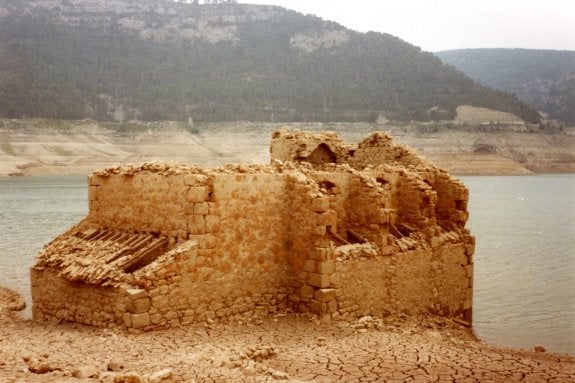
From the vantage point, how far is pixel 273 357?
9.92 meters

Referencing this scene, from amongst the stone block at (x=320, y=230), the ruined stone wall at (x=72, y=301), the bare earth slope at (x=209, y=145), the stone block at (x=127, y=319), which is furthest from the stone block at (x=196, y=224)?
the bare earth slope at (x=209, y=145)

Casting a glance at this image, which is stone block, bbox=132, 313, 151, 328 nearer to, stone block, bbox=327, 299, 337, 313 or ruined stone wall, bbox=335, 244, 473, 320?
stone block, bbox=327, 299, 337, 313

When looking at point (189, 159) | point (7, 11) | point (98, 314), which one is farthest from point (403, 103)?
point (98, 314)

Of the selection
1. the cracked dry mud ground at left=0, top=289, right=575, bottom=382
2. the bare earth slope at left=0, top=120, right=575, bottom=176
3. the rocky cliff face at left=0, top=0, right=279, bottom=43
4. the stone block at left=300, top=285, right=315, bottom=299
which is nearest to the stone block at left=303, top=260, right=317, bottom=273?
the stone block at left=300, top=285, right=315, bottom=299

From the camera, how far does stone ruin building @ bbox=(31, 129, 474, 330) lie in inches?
441

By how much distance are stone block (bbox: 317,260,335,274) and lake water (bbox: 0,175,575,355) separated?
6.15 meters

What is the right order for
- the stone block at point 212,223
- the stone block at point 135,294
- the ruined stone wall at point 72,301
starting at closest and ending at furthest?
the stone block at point 135,294
the ruined stone wall at point 72,301
the stone block at point 212,223

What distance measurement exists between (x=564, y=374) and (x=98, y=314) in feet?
24.5

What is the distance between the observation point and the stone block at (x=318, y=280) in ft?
39.9

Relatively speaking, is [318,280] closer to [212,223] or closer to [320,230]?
[320,230]

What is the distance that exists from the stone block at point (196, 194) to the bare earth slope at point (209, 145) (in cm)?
6108

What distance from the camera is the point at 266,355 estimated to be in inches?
389

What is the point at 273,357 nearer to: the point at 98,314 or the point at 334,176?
the point at 98,314

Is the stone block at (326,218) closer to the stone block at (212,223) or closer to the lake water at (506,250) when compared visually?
the stone block at (212,223)
